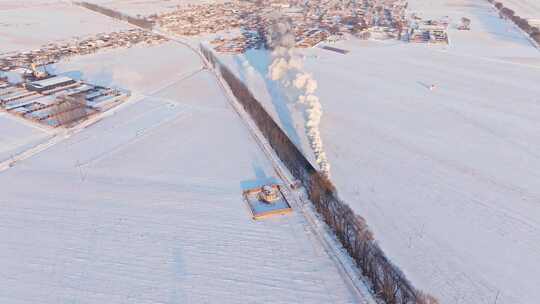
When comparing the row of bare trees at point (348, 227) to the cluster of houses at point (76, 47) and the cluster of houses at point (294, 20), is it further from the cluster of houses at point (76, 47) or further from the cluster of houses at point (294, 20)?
the cluster of houses at point (76, 47)

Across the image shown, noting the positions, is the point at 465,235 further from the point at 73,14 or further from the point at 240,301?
the point at 73,14

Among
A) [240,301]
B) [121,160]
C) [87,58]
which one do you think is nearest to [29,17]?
[87,58]

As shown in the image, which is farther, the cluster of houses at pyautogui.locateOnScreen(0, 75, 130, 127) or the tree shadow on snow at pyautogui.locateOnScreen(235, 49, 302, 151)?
the cluster of houses at pyautogui.locateOnScreen(0, 75, 130, 127)

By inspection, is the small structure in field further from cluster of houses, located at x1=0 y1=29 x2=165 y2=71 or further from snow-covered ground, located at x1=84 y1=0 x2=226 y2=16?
snow-covered ground, located at x1=84 y1=0 x2=226 y2=16

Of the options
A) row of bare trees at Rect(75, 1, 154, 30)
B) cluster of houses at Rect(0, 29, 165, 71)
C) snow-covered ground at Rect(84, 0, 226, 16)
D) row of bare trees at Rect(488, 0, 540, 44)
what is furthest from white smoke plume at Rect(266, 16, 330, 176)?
snow-covered ground at Rect(84, 0, 226, 16)

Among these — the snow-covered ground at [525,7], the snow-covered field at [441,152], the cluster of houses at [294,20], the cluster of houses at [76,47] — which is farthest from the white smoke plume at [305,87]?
the snow-covered ground at [525,7]

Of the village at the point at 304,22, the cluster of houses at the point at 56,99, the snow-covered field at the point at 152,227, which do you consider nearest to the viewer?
the snow-covered field at the point at 152,227

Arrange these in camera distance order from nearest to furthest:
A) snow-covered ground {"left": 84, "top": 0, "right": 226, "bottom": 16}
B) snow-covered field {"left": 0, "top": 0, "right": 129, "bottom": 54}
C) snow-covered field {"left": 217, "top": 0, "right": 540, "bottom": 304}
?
snow-covered field {"left": 217, "top": 0, "right": 540, "bottom": 304} → snow-covered field {"left": 0, "top": 0, "right": 129, "bottom": 54} → snow-covered ground {"left": 84, "top": 0, "right": 226, "bottom": 16}
